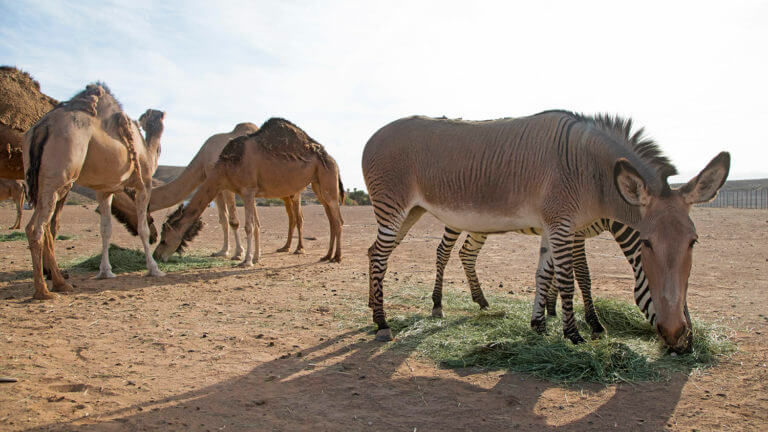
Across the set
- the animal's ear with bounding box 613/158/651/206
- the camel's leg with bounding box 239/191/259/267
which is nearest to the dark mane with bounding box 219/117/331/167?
the camel's leg with bounding box 239/191/259/267

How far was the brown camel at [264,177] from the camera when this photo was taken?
1044 centimetres

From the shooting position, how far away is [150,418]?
10.9ft

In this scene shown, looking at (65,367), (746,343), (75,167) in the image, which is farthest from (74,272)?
(746,343)

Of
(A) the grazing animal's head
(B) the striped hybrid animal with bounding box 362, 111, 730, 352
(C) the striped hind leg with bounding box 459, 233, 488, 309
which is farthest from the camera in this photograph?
(C) the striped hind leg with bounding box 459, 233, 488, 309

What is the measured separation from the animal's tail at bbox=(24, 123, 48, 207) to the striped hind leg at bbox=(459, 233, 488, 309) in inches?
239

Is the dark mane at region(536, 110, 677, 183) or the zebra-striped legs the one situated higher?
the dark mane at region(536, 110, 677, 183)

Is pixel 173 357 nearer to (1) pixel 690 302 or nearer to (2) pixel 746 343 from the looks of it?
(2) pixel 746 343

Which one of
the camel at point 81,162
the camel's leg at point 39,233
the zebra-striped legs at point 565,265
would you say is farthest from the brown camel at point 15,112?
the zebra-striped legs at point 565,265

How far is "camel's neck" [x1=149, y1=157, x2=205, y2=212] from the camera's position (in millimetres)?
10905

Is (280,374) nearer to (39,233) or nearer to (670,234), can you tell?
(670,234)

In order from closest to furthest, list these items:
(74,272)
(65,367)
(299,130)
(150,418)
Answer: (150,418) < (65,367) < (74,272) < (299,130)

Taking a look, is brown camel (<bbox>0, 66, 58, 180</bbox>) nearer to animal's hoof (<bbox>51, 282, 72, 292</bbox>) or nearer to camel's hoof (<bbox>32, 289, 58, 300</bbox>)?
animal's hoof (<bbox>51, 282, 72, 292</bbox>)

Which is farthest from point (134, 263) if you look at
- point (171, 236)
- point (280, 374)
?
point (280, 374)

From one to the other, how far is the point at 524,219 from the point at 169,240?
8037mm
